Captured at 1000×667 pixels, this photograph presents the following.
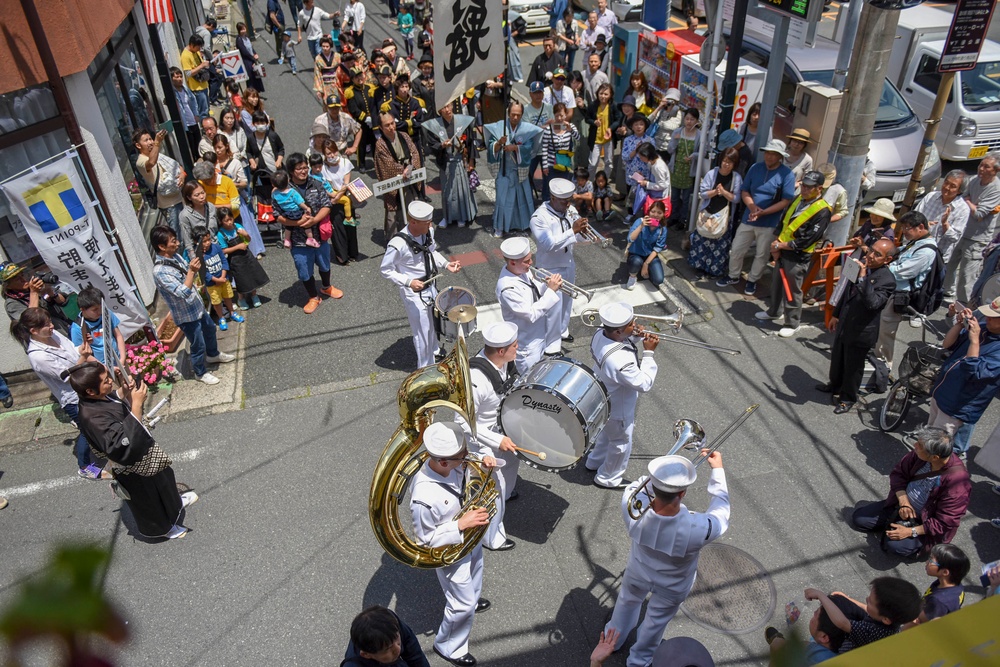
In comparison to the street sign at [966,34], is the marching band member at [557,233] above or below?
below

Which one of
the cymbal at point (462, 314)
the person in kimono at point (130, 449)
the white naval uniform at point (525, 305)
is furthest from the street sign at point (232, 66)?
the cymbal at point (462, 314)

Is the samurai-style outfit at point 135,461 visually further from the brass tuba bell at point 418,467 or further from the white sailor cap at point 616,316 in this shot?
the white sailor cap at point 616,316

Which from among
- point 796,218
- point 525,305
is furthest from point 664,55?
point 525,305

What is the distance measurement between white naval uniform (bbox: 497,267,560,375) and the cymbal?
388 mm

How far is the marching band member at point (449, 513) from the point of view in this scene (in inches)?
160

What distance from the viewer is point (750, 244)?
8.58 metres

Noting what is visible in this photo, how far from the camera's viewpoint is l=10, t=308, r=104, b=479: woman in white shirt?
5949 mm

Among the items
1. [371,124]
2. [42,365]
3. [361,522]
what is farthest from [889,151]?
[42,365]

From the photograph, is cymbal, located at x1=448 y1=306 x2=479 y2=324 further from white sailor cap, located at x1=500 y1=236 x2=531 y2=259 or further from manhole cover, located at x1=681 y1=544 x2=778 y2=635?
manhole cover, located at x1=681 y1=544 x2=778 y2=635

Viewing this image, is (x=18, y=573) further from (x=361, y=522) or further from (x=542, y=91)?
(x=542, y=91)

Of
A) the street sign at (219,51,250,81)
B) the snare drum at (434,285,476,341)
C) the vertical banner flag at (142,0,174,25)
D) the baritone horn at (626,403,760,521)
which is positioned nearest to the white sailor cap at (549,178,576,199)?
the snare drum at (434,285,476,341)

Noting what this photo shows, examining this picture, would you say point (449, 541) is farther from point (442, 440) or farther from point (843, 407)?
point (843, 407)

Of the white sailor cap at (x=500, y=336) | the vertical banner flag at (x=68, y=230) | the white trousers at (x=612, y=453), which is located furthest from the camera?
the vertical banner flag at (x=68, y=230)

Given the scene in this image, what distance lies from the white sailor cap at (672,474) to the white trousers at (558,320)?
336 centimetres
